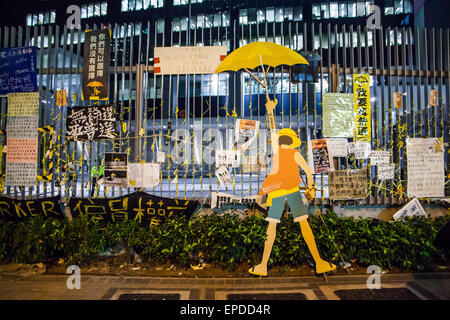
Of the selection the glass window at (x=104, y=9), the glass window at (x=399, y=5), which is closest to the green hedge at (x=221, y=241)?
the glass window at (x=399, y=5)

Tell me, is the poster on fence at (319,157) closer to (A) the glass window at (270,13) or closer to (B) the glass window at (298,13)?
(A) the glass window at (270,13)

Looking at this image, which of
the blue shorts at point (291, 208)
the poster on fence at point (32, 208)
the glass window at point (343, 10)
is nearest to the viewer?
the blue shorts at point (291, 208)

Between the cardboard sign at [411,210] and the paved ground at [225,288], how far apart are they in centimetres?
131

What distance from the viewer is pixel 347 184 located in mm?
5750

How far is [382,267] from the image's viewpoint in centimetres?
476

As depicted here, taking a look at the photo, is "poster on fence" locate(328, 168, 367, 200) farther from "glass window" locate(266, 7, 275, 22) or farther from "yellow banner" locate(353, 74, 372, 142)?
"glass window" locate(266, 7, 275, 22)

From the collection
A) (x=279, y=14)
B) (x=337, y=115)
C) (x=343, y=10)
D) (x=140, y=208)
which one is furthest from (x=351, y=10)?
(x=140, y=208)

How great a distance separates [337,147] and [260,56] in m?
2.49

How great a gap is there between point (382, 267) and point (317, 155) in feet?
7.51

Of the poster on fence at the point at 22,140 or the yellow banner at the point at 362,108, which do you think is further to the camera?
the poster on fence at the point at 22,140

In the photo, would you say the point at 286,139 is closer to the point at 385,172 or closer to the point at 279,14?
the point at 385,172

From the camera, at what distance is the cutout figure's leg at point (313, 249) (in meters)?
4.55

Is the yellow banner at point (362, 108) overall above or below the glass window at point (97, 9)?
below
